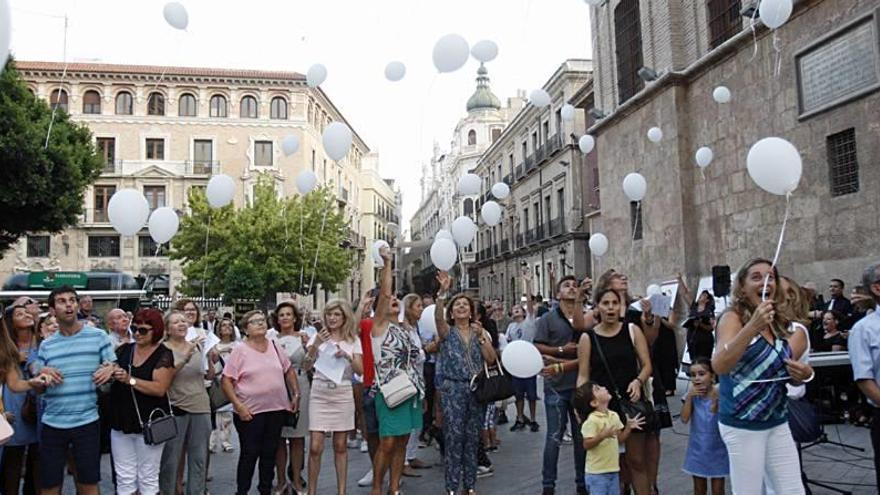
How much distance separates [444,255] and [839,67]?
7.03m

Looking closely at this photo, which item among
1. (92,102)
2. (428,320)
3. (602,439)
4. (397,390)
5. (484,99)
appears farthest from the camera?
(484,99)

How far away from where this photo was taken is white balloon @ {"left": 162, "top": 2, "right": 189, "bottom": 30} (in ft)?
22.7

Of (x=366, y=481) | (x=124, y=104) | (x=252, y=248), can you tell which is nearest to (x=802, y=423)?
(x=366, y=481)

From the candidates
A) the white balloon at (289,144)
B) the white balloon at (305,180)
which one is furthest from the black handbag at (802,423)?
the white balloon at (289,144)

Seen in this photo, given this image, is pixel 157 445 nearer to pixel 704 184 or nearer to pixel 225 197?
pixel 225 197

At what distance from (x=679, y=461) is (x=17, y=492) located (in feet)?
18.0

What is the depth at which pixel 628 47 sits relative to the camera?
15781 mm

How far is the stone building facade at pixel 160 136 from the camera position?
1416 inches

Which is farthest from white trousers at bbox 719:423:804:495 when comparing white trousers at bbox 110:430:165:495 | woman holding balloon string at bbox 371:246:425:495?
white trousers at bbox 110:430:165:495

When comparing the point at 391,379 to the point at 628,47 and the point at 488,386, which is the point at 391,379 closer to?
the point at 488,386

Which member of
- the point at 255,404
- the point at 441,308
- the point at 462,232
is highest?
the point at 462,232

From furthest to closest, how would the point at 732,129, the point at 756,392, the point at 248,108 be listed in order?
1. the point at 248,108
2. the point at 732,129
3. the point at 756,392

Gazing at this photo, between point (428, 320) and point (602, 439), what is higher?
point (428, 320)

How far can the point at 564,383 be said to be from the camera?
520 centimetres
